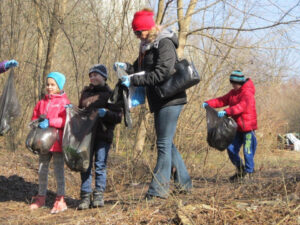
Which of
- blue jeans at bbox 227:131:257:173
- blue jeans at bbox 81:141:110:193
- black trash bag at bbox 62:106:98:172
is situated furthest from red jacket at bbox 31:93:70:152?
blue jeans at bbox 227:131:257:173

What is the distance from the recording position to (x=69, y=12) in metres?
6.44

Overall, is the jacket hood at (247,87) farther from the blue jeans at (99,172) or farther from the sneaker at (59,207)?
the sneaker at (59,207)

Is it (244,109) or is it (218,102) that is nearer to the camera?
(244,109)

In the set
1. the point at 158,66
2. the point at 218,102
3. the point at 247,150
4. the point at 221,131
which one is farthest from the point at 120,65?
the point at 247,150

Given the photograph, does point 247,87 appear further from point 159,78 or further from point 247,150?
point 159,78

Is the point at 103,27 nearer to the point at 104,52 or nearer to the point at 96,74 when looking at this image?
the point at 104,52

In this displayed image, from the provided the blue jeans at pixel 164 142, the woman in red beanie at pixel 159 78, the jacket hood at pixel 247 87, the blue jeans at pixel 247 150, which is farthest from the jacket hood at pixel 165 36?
the blue jeans at pixel 247 150

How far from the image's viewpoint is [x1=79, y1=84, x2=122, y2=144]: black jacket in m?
4.03

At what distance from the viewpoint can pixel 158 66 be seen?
12.0 feet

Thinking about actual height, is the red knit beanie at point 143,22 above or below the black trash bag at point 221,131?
above

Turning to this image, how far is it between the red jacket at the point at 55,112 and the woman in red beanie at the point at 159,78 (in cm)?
89

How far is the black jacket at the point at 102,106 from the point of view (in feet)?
13.2

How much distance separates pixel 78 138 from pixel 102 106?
0.48 m

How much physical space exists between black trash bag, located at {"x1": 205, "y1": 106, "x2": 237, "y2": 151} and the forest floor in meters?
0.68
